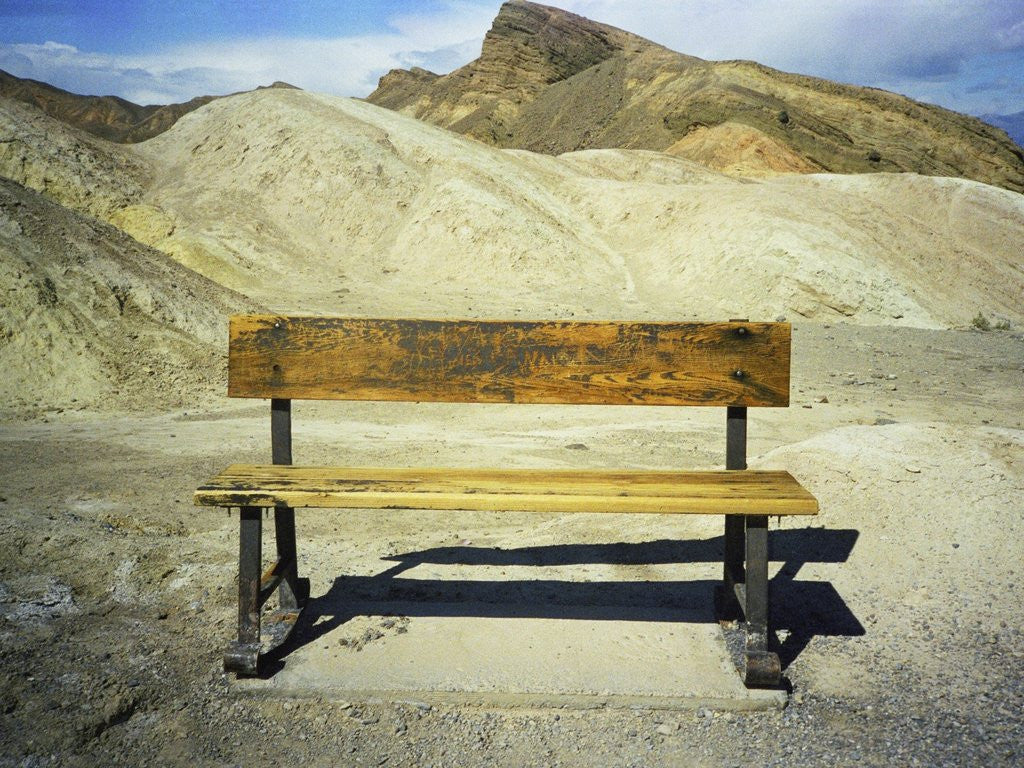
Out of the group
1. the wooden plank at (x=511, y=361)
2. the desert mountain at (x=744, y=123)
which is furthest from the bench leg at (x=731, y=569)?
the desert mountain at (x=744, y=123)

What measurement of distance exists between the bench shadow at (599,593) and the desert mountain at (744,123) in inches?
1268

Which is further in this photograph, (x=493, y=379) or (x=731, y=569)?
(x=731, y=569)

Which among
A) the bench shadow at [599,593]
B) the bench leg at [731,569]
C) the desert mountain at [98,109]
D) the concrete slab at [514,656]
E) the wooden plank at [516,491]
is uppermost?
the desert mountain at [98,109]

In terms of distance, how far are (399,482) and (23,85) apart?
8380 centimetres

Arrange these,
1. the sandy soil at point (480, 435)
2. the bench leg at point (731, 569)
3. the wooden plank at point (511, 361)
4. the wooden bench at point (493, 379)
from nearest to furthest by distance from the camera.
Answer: the sandy soil at point (480, 435) < the wooden bench at point (493, 379) < the wooden plank at point (511, 361) < the bench leg at point (731, 569)

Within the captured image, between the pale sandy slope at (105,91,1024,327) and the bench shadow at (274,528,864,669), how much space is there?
12.7 m

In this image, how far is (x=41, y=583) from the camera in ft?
11.8

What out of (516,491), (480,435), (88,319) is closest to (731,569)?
(516,491)

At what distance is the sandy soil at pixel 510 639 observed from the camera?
2701 millimetres

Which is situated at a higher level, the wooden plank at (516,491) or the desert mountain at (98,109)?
the desert mountain at (98,109)

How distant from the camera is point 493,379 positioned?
3.47 meters

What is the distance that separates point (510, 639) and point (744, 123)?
119ft

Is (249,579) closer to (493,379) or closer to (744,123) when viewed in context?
(493,379)

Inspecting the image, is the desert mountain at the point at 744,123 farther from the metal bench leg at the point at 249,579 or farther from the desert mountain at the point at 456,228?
the metal bench leg at the point at 249,579
